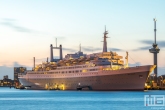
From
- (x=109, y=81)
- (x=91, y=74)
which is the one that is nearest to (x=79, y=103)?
(x=109, y=81)

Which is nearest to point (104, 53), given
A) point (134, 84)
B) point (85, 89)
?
point (85, 89)

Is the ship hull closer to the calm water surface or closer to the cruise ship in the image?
the cruise ship

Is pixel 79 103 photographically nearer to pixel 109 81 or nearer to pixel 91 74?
pixel 109 81

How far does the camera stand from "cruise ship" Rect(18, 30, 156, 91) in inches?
3206

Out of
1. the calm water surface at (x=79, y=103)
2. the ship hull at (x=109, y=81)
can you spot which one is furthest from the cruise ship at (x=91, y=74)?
the calm water surface at (x=79, y=103)

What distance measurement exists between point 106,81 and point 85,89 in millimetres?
8047

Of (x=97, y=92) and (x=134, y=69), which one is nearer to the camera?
(x=134, y=69)

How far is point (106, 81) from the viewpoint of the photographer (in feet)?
279

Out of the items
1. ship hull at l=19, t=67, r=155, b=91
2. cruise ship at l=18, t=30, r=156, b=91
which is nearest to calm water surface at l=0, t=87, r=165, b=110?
ship hull at l=19, t=67, r=155, b=91

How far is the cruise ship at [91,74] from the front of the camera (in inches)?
3206

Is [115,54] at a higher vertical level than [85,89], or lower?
higher

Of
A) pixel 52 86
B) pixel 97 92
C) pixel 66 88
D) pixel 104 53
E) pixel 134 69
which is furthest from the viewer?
pixel 52 86

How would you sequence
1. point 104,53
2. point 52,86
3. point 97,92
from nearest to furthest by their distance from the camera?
point 97,92 < point 104,53 < point 52,86

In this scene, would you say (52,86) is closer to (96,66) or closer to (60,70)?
(60,70)
